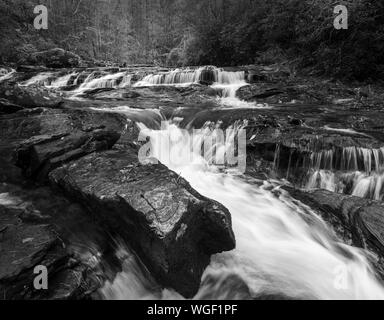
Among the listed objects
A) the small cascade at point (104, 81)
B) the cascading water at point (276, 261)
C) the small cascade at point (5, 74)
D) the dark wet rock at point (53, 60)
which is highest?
the dark wet rock at point (53, 60)

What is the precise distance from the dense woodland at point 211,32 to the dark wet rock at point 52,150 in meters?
9.81

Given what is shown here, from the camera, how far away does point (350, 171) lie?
594cm

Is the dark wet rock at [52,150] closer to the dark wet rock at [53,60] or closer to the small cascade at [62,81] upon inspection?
the small cascade at [62,81]

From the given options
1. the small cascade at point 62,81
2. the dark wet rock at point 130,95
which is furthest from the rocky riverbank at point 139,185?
the small cascade at point 62,81

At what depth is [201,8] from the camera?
3162 cm

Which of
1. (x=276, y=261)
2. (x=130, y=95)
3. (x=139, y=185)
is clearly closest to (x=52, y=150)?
(x=139, y=185)

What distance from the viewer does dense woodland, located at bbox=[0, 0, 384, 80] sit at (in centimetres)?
1123

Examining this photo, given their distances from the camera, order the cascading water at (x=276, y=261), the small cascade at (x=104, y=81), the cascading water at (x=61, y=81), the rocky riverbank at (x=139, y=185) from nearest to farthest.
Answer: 1. the rocky riverbank at (x=139, y=185)
2. the cascading water at (x=276, y=261)
3. the small cascade at (x=104, y=81)
4. the cascading water at (x=61, y=81)

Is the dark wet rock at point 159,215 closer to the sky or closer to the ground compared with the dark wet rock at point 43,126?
closer to the ground

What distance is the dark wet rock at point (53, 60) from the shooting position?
69.7 ft

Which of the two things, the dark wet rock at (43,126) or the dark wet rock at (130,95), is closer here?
the dark wet rock at (43,126)

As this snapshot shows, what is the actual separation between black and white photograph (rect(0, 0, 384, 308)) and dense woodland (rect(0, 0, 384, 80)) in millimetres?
129
